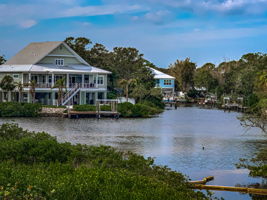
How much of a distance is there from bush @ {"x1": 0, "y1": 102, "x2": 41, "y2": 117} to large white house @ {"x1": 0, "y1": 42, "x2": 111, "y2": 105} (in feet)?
15.5

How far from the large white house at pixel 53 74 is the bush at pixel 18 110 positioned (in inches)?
187

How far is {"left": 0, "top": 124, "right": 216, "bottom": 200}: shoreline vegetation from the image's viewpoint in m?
13.7

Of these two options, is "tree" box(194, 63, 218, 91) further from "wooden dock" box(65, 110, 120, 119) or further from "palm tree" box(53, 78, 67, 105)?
"wooden dock" box(65, 110, 120, 119)

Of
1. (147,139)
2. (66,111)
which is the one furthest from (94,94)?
(147,139)

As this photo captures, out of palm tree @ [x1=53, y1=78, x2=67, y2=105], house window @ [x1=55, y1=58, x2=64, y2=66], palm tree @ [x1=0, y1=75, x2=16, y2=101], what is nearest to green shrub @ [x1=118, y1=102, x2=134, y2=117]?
palm tree @ [x1=53, y1=78, x2=67, y2=105]

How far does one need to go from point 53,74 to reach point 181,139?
29517 mm

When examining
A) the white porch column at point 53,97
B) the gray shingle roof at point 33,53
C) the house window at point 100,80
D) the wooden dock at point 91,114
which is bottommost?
the wooden dock at point 91,114

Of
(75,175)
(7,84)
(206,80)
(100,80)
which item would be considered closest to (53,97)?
(7,84)

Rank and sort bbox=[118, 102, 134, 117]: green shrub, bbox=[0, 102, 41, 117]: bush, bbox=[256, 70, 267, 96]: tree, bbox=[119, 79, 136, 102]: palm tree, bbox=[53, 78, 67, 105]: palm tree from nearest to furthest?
bbox=[256, 70, 267, 96]: tree → bbox=[0, 102, 41, 117]: bush → bbox=[118, 102, 134, 117]: green shrub → bbox=[53, 78, 67, 105]: palm tree → bbox=[119, 79, 136, 102]: palm tree

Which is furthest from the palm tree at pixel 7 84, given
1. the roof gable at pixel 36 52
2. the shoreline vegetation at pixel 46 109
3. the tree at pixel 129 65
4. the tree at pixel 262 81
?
the tree at pixel 262 81

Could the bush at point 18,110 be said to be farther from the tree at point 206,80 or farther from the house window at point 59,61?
the tree at point 206,80

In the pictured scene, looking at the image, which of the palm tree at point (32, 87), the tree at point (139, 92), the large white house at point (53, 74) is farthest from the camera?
the tree at point (139, 92)

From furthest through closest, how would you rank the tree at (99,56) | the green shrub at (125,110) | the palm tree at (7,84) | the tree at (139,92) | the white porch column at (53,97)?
the tree at (99,56) < the tree at (139,92) < the white porch column at (53,97) < the palm tree at (7,84) < the green shrub at (125,110)

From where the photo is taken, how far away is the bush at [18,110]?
57.7m
